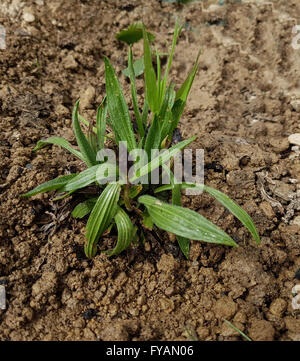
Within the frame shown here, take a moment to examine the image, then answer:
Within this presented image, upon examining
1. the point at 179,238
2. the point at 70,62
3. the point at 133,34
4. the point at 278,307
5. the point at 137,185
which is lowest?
the point at 278,307

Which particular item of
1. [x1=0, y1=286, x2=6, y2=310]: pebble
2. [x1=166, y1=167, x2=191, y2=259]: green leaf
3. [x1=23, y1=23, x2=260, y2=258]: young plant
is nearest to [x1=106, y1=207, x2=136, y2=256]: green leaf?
[x1=23, y1=23, x2=260, y2=258]: young plant

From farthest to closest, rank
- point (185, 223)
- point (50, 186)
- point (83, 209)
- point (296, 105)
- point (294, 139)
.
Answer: point (296, 105)
point (294, 139)
point (83, 209)
point (50, 186)
point (185, 223)

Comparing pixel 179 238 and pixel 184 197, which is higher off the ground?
pixel 184 197

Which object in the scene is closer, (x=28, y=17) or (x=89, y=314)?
(x=89, y=314)

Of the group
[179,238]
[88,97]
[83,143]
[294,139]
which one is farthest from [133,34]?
[179,238]

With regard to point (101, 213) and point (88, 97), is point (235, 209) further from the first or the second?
point (88, 97)

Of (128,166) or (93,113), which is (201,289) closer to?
(128,166)
